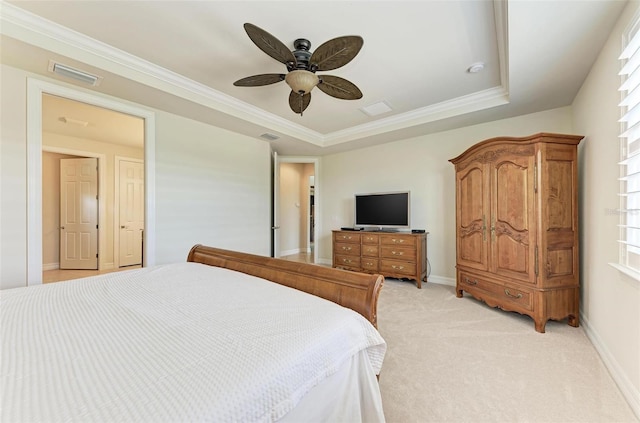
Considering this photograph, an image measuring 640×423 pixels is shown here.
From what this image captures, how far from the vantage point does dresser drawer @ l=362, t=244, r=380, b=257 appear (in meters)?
4.17

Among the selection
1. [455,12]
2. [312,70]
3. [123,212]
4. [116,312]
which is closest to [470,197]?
[455,12]

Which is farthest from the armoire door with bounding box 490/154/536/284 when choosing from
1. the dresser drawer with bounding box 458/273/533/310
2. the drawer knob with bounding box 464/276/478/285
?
the drawer knob with bounding box 464/276/478/285

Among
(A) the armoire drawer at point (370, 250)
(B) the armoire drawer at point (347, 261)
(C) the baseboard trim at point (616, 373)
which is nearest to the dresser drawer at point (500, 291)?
(C) the baseboard trim at point (616, 373)

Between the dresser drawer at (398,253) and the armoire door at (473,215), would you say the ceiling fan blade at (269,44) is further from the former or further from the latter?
the dresser drawer at (398,253)

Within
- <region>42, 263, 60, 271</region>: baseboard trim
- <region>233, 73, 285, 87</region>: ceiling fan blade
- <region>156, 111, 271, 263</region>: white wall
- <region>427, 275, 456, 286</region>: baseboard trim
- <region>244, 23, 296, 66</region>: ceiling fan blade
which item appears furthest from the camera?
<region>42, 263, 60, 271</region>: baseboard trim

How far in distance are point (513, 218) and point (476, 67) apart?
152cm

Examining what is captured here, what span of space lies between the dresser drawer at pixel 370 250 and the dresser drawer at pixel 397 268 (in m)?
0.17

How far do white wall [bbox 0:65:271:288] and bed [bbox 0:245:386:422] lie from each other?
126 cm

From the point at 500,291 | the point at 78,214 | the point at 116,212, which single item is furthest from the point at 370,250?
the point at 78,214

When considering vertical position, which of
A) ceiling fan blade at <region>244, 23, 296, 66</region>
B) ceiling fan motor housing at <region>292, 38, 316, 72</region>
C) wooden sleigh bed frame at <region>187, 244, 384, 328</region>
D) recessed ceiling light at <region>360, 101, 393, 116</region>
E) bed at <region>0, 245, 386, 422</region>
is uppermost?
recessed ceiling light at <region>360, 101, 393, 116</region>

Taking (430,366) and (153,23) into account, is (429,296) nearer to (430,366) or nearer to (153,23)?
(430,366)

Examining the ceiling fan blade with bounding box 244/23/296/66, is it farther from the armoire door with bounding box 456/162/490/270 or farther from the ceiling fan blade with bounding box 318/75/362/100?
the armoire door with bounding box 456/162/490/270

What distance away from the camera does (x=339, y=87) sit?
92.1 inches

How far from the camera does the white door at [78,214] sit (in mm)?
4918
